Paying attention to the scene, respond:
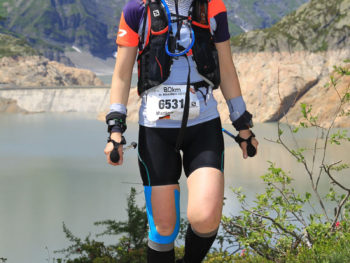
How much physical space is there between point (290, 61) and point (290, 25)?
19.3ft

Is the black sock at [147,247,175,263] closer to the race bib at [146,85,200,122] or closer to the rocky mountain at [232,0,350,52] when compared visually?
the race bib at [146,85,200,122]

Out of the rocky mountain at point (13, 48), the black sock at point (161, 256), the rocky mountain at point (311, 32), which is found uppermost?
the black sock at point (161, 256)

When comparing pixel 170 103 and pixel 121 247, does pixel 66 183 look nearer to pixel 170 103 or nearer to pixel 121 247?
pixel 121 247

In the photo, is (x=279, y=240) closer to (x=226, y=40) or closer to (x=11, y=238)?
(x=226, y=40)

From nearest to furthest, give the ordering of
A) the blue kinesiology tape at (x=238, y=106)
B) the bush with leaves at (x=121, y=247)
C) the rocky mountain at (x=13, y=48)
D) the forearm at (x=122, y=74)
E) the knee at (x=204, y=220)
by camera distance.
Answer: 1. the knee at (x=204, y=220)
2. the forearm at (x=122, y=74)
3. the blue kinesiology tape at (x=238, y=106)
4. the bush with leaves at (x=121, y=247)
5. the rocky mountain at (x=13, y=48)

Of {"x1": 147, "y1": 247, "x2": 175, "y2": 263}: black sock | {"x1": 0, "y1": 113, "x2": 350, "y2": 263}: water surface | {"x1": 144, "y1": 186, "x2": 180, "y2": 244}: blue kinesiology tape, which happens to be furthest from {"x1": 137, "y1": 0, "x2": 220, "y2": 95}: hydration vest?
{"x1": 0, "y1": 113, "x2": 350, "y2": 263}: water surface

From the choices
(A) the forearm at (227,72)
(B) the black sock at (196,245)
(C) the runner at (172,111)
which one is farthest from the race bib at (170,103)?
(B) the black sock at (196,245)

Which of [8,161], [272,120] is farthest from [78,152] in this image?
[272,120]

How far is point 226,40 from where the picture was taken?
473 centimetres

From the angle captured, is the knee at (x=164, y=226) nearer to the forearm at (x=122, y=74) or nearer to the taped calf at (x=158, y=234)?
the taped calf at (x=158, y=234)

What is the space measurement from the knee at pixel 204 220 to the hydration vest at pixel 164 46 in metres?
1.09

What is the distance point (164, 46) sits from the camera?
14.1ft

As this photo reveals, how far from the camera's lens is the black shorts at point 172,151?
4297 mm

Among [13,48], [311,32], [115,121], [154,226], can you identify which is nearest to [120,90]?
[115,121]
